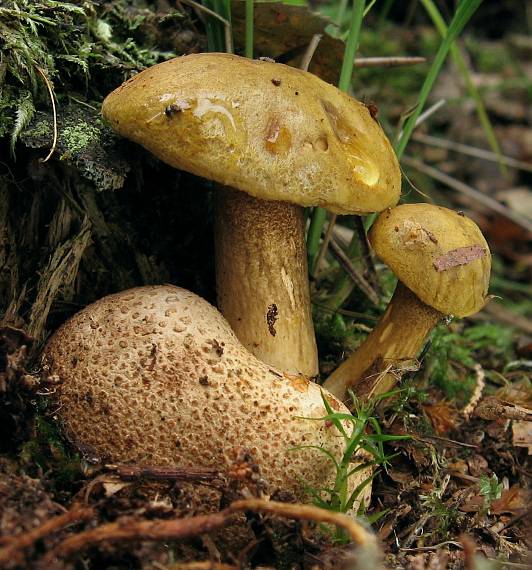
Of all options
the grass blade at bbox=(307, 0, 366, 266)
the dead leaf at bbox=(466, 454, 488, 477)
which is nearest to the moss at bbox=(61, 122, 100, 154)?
the grass blade at bbox=(307, 0, 366, 266)

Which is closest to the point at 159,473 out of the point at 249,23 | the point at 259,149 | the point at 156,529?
the point at 156,529

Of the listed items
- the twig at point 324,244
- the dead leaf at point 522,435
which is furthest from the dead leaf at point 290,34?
the dead leaf at point 522,435

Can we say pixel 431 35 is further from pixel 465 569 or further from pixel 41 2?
pixel 465 569

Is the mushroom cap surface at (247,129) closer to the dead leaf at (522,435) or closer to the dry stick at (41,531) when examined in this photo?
the dry stick at (41,531)

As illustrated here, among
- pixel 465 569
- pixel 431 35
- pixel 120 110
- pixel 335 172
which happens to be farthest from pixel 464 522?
pixel 431 35

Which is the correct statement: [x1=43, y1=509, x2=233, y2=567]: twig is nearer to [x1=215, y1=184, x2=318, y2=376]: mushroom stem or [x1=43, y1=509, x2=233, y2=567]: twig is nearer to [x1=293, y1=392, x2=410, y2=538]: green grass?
[x1=293, y1=392, x2=410, y2=538]: green grass
